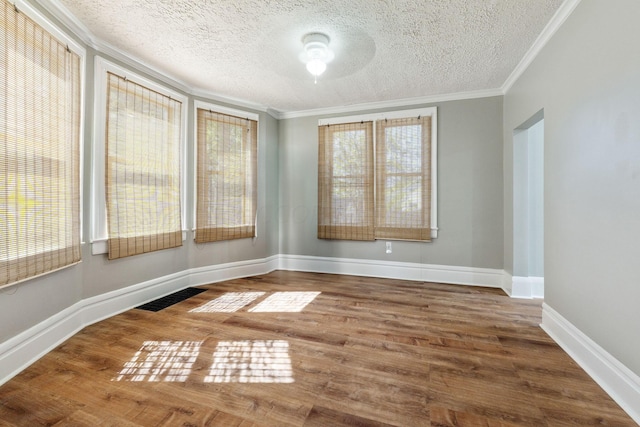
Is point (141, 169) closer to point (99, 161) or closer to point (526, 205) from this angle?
point (99, 161)

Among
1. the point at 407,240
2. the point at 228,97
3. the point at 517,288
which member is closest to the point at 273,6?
the point at 228,97

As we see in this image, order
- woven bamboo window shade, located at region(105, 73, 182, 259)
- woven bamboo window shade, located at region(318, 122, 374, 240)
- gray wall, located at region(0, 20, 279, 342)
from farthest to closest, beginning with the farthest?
woven bamboo window shade, located at region(318, 122, 374, 240)
woven bamboo window shade, located at region(105, 73, 182, 259)
gray wall, located at region(0, 20, 279, 342)

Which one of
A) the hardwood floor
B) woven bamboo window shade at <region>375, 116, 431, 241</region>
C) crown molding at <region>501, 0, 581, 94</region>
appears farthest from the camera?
woven bamboo window shade at <region>375, 116, 431, 241</region>

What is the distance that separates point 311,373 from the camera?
1.78m

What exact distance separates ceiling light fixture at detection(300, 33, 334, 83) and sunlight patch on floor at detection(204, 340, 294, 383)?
7.99ft

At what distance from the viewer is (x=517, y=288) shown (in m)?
3.25

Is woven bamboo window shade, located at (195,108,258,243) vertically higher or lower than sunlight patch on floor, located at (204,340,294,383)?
higher

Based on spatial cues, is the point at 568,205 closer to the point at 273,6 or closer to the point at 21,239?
the point at 273,6

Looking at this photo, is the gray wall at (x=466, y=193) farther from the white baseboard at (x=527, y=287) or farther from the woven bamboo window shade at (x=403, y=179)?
the white baseboard at (x=527, y=287)

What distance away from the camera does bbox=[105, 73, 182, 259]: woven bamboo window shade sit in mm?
2674

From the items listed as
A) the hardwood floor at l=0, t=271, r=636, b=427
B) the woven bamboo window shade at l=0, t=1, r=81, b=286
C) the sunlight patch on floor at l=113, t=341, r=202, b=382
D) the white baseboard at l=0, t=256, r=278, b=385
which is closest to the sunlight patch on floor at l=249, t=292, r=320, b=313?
the hardwood floor at l=0, t=271, r=636, b=427

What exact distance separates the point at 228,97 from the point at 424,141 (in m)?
2.79

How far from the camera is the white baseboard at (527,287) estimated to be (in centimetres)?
323

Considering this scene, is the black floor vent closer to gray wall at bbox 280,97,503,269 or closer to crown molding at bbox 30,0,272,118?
gray wall at bbox 280,97,503,269
